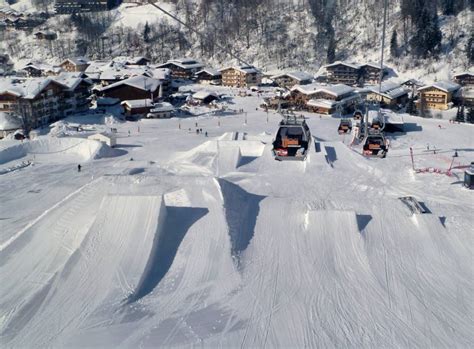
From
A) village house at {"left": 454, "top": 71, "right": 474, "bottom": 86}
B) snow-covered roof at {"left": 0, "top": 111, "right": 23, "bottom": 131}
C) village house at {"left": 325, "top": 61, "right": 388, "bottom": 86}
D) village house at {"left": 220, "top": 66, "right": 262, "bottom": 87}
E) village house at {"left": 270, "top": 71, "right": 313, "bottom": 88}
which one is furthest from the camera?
village house at {"left": 220, "top": 66, "right": 262, "bottom": 87}

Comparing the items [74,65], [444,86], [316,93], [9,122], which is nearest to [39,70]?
[74,65]

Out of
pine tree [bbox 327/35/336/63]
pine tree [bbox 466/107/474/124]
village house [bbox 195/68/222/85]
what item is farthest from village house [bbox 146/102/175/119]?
pine tree [bbox 327/35/336/63]

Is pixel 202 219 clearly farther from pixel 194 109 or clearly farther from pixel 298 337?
pixel 194 109

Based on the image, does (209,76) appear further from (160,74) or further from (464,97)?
(464,97)

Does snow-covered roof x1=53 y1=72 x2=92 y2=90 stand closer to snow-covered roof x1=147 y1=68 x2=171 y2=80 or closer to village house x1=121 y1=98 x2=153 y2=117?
village house x1=121 y1=98 x2=153 y2=117

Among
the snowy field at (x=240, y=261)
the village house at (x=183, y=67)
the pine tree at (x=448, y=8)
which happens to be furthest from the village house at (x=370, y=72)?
the snowy field at (x=240, y=261)

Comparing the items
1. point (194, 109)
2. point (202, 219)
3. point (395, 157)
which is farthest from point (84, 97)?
point (202, 219)
